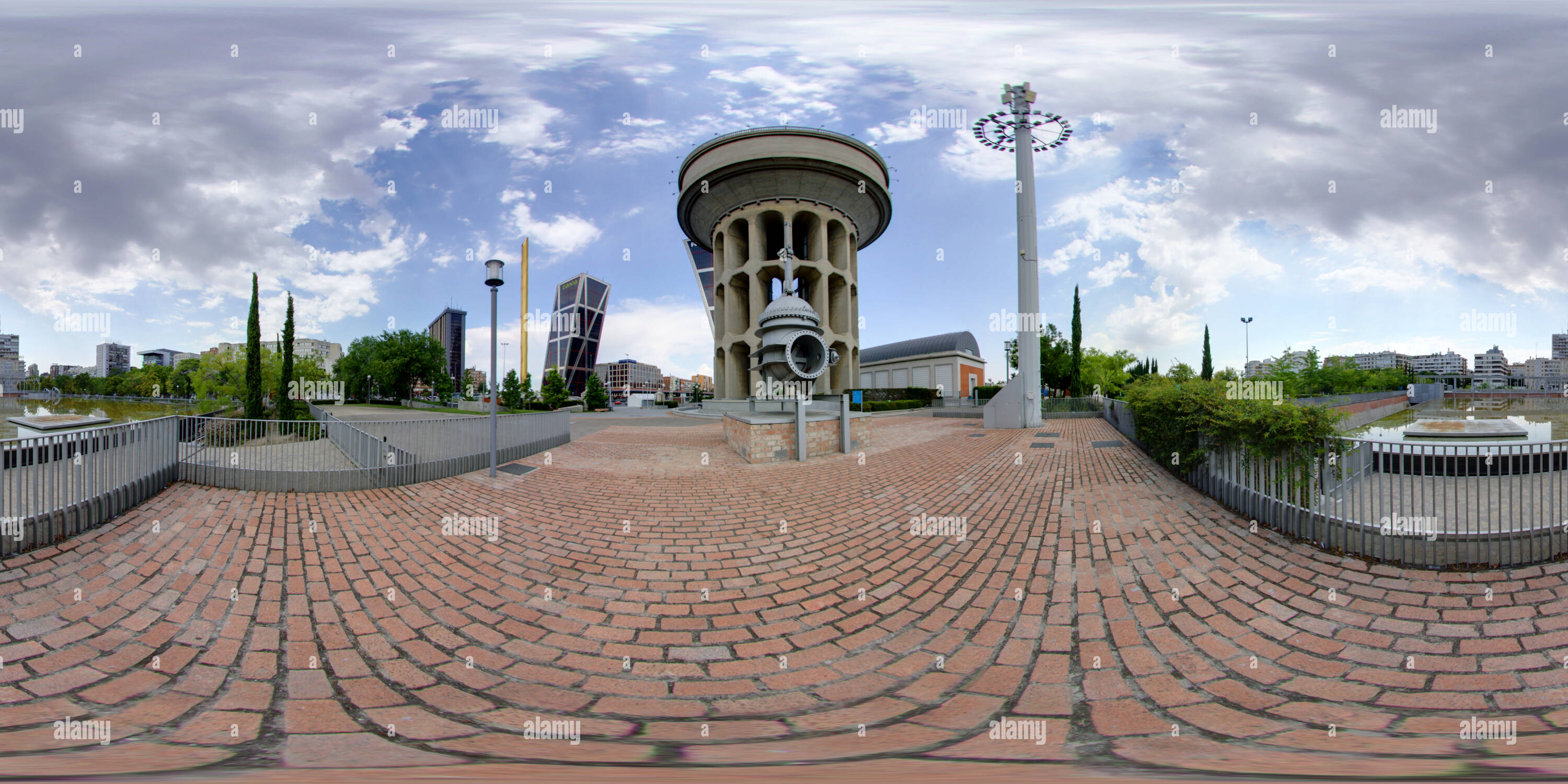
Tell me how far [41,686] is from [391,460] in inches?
191

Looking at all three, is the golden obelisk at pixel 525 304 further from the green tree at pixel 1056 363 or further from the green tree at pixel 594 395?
the green tree at pixel 1056 363

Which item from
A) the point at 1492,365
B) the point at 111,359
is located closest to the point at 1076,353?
the point at 111,359

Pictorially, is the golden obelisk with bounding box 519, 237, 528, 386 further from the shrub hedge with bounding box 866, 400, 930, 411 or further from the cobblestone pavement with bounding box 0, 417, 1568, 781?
the cobblestone pavement with bounding box 0, 417, 1568, 781

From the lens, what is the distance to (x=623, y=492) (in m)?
7.14

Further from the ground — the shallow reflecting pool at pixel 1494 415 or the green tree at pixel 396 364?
the green tree at pixel 396 364

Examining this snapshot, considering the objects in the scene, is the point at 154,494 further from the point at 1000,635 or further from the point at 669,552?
the point at 1000,635

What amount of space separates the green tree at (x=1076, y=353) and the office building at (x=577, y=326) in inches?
2749

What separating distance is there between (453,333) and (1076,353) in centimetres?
13097

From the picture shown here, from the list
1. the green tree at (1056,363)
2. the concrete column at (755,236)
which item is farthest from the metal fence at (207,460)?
the green tree at (1056,363)

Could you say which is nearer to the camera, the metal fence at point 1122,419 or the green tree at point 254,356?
the metal fence at point 1122,419

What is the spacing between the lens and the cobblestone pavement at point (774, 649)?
7.86 ft

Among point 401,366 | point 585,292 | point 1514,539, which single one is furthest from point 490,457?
point 585,292

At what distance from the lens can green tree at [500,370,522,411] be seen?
4216cm

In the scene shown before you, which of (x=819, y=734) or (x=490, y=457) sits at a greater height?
(x=490, y=457)
